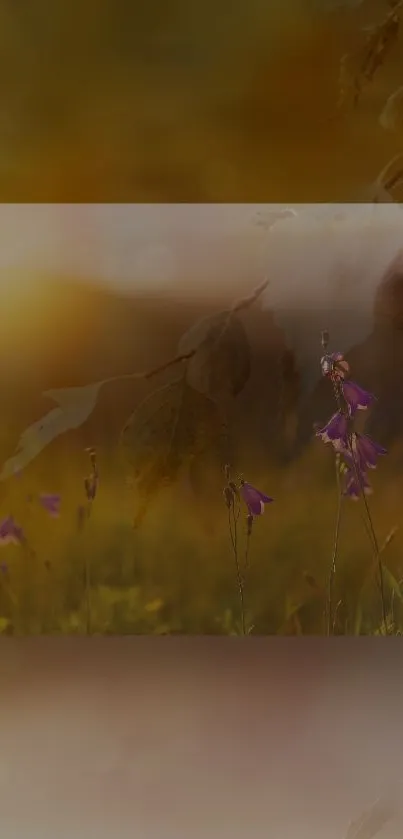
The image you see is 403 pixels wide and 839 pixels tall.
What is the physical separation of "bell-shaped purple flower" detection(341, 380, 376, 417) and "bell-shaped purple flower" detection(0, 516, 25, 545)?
1.85 ft

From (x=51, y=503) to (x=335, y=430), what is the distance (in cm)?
47

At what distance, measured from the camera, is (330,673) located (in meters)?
1.03

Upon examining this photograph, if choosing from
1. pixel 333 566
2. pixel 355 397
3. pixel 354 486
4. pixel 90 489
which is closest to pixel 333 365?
pixel 355 397

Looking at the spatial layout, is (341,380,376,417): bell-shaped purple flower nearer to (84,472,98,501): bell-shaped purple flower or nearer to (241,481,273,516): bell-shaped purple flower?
(241,481,273,516): bell-shaped purple flower

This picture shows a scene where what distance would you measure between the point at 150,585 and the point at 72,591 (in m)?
0.13

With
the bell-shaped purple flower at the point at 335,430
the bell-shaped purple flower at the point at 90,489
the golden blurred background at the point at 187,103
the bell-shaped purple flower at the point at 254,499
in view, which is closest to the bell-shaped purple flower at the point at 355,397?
the bell-shaped purple flower at the point at 335,430

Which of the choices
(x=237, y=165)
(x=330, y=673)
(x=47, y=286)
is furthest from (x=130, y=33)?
(x=330, y=673)

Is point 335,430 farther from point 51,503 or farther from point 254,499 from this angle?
point 51,503

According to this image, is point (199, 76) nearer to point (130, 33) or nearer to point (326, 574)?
point (130, 33)

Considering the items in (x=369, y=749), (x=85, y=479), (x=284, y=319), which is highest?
(x=284, y=319)

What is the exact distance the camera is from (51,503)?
1.19 m

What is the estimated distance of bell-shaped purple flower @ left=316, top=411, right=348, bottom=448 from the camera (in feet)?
3.89

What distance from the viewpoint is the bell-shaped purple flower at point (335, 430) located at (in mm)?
1186

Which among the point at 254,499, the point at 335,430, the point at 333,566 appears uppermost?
the point at 335,430
